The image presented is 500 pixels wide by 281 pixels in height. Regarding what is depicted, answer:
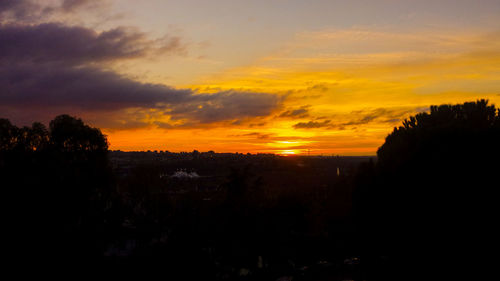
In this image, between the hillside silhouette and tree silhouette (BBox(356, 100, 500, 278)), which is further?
the hillside silhouette

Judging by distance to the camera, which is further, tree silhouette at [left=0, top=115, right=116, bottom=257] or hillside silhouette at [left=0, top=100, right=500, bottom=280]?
tree silhouette at [left=0, top=115, right=116, bottom=257]

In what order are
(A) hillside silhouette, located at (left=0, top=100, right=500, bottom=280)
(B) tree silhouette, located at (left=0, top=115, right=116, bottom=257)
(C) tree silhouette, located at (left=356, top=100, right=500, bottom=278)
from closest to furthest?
(C) tree silhouette, located at (left=356, top=100, right=500, bottom=278) < (A) hillside silhouette, located at (left=0, top=100, right=500, bottom=280) < (B) tree silhouette, located at (left=0, top=115, right=116, bottom=257)

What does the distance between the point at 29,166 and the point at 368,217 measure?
38942 mm

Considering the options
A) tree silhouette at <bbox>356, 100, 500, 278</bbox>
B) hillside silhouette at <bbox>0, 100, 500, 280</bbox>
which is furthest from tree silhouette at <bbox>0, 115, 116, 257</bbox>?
tree silhouette at <bbox>356, 100, 500, 278</bbox>

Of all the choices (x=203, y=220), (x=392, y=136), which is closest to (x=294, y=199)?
(x=203, y=220)

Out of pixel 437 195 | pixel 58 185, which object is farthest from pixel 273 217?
pixel 437 195

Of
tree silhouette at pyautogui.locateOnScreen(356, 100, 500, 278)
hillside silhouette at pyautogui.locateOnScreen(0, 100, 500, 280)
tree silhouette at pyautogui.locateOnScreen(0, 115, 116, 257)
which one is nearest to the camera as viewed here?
tree silhouette at pyautogui.locateOnScreen(356, 100, 500, 278)

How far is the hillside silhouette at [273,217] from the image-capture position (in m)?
31.8

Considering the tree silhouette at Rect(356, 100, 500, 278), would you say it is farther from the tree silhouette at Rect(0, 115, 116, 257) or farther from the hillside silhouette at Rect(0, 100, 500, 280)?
the tree silhouette at Rect(0, 115, 116, 257)

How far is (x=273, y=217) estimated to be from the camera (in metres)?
57.3

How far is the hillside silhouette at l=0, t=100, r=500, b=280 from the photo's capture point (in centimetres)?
3184

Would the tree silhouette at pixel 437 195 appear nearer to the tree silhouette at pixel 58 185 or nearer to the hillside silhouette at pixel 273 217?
the hillside silhouette at pixel 273 217

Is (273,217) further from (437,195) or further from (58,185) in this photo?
(437,195)

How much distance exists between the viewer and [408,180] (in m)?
34.4
